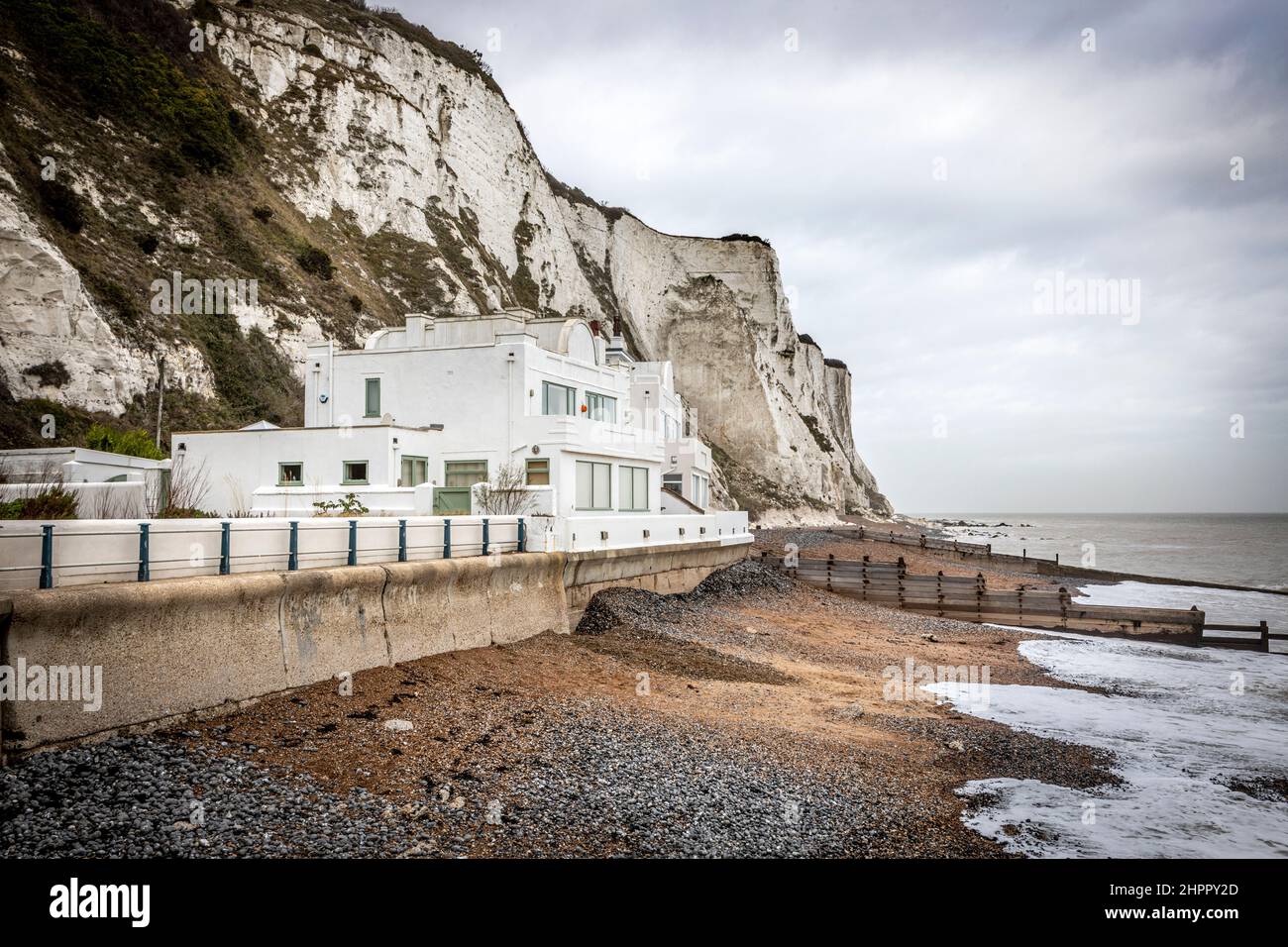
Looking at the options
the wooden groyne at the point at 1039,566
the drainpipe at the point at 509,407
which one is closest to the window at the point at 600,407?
the drainpipe at the point at 509,407

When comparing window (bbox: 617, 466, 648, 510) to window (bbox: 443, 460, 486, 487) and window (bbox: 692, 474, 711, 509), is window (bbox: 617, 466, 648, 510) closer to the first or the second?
window (bbox: 443, 460, 486, 487)

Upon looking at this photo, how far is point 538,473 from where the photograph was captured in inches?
981

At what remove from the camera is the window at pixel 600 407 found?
29.6m

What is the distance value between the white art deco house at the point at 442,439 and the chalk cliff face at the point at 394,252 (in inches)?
422

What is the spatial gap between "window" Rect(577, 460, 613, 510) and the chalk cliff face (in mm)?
20161

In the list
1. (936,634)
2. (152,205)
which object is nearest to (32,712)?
(936,634)

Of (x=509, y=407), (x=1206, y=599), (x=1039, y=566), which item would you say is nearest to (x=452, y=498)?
(x=509, y=407)

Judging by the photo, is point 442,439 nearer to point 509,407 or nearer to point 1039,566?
point 509,407

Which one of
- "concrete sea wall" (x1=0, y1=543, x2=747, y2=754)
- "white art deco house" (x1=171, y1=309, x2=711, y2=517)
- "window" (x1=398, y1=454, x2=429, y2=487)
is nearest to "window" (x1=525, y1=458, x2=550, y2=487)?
"white art deco house" (x1=171, y1=309, x2=711, y2=517)

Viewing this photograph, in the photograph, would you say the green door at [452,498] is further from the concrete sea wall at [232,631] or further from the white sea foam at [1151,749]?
the white sea foam at [1151,749]

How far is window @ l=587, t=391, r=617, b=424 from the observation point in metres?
29.6

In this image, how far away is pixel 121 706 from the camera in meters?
8.38
